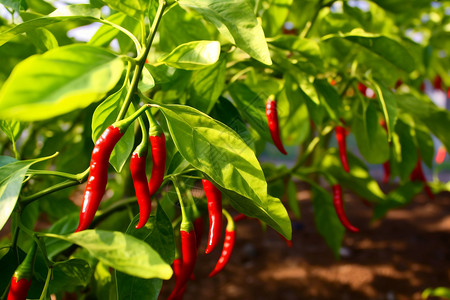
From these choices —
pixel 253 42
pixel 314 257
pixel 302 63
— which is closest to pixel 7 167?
pixel 253 42

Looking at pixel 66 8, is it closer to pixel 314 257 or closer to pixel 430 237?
pixel 314 257

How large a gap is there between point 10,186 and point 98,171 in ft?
0.32

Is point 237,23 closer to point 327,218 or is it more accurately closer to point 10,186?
point 10,186

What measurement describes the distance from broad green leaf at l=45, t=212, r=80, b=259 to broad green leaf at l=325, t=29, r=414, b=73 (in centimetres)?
71

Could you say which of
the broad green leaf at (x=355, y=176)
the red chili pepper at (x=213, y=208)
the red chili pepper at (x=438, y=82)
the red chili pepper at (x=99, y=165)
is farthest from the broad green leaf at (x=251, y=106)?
the red chili pepper at (x=438, y=82)

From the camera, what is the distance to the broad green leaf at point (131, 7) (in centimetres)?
53

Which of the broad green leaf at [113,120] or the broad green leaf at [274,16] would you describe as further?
the broad green leaf at [274,16]

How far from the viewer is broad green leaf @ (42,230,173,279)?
0.39 metres

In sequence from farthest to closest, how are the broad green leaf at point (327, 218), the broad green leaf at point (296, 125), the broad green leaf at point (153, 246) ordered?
the broad green leaf at point (327, 218) → the broad green leaf at point (296, 125) → the broad green leaf at point (153, 246)

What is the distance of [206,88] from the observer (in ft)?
2.24

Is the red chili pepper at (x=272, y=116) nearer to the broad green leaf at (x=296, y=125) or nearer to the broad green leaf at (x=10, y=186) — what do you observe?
the broad green leaf at (x=296, y=125)

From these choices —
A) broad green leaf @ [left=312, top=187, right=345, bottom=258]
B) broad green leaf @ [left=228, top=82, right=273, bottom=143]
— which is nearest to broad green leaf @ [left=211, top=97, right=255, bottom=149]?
broad green leaf @ [left=228, top=82, right=273, bottom=143]

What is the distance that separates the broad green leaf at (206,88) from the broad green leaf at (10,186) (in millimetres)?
275

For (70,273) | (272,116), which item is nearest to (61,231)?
(70,273)
